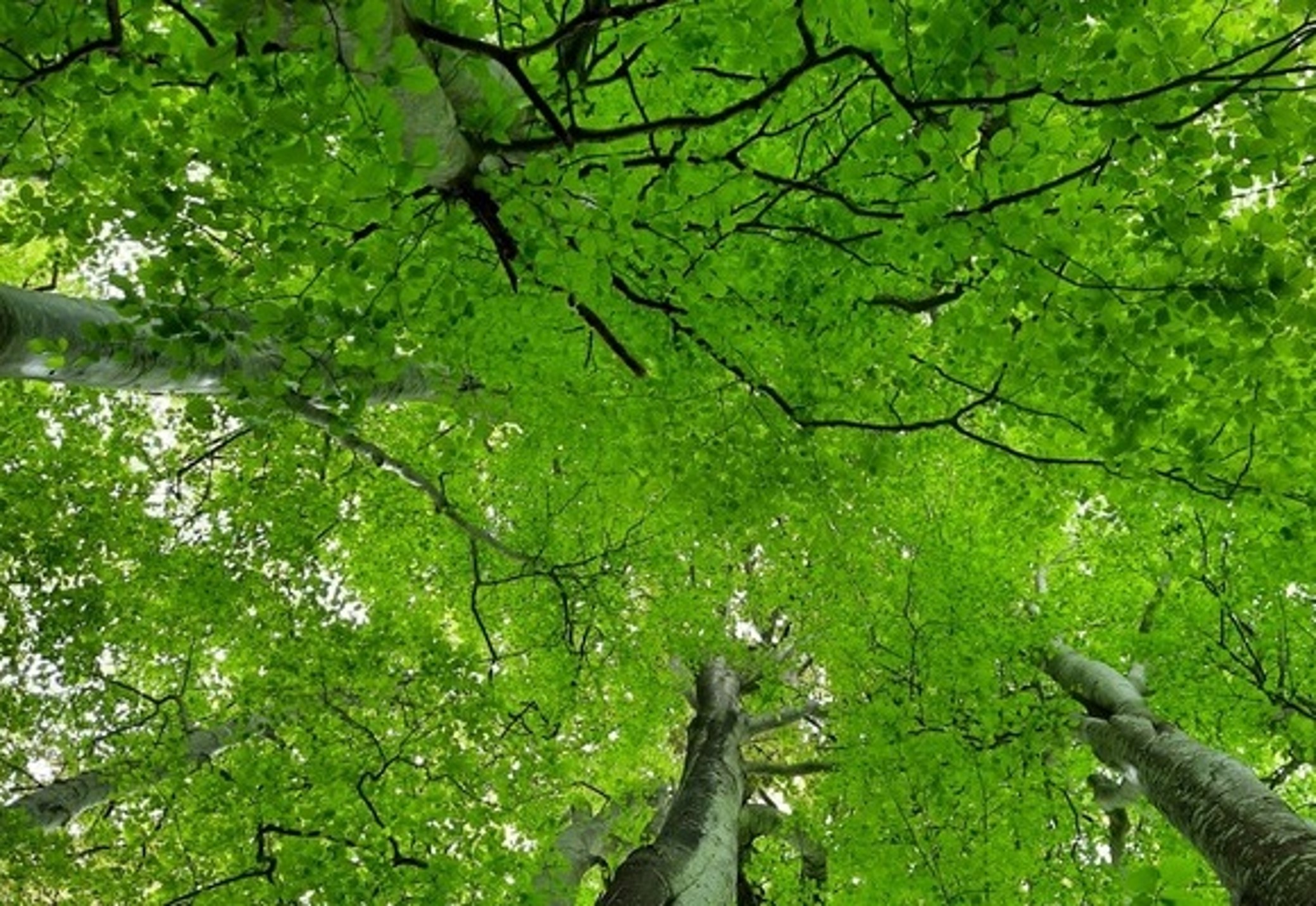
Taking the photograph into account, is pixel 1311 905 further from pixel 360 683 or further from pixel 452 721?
pixel 360 683

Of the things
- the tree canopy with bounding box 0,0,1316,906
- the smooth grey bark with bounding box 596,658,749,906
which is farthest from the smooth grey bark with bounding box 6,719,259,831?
the smooth grey bark with bounding box 596,658,749,906

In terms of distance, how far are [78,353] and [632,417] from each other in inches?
121

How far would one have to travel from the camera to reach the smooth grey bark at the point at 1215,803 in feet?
15.8

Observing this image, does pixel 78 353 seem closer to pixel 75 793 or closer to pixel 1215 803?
pixel 75 793

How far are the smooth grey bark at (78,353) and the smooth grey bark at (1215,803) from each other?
4.96 meters

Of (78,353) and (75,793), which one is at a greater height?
(78,353)

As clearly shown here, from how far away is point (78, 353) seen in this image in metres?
4.48

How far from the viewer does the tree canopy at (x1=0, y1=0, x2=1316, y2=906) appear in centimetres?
337

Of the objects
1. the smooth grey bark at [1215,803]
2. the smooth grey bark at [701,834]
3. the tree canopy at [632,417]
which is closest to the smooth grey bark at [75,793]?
the tree canopy at [632,417]

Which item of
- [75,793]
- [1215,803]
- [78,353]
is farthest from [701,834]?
[78,353]

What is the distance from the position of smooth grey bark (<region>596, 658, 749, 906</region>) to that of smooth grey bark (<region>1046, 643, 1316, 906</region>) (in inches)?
130

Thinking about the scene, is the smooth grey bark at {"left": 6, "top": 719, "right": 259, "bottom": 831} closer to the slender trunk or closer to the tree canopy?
the tree canopy

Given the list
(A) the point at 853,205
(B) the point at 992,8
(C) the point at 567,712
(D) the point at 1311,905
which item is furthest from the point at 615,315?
(C) the point at 567,712

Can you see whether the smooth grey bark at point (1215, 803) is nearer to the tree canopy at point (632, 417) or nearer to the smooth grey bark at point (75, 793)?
the tree canopy at point (632, 417)
